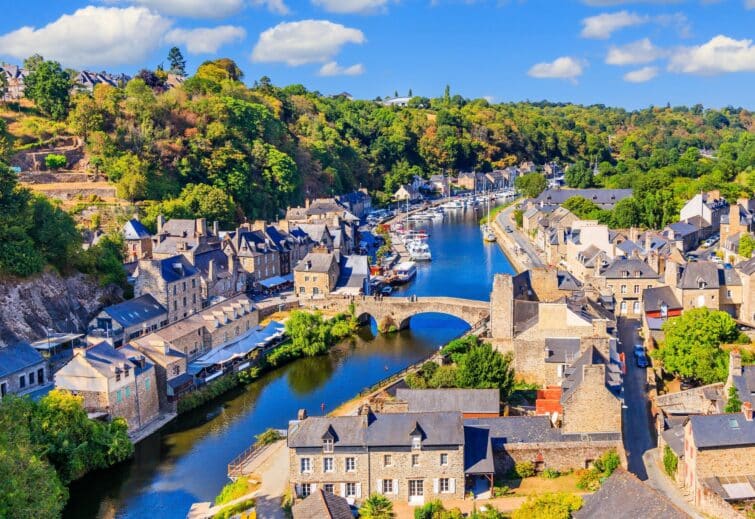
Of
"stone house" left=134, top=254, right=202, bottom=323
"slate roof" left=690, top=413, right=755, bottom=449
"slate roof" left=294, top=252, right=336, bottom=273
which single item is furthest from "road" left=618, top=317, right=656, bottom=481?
"stone house" left=134, top=254, right=202, bottom=323

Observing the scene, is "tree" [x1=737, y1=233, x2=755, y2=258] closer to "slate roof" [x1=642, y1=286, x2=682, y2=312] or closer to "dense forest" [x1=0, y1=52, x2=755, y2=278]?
"slate roof" [x1=642, y1=286, x2=682, y2=312]

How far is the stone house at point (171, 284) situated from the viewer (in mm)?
43844

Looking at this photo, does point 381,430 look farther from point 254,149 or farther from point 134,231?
point 254,149

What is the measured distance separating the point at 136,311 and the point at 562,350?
22275mm

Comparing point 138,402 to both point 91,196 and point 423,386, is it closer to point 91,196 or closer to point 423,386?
point 423,386

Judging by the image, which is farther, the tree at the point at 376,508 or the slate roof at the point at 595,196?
the slate roof at the point at 595,196

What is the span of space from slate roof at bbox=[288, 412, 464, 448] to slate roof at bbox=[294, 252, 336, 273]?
25.9m

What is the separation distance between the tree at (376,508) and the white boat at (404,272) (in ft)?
125

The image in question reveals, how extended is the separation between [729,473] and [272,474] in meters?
15.0

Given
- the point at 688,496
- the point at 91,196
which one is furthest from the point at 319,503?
the point at 91,196

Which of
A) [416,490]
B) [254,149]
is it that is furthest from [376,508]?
[254,149]

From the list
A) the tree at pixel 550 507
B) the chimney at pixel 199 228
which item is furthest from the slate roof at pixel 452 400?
the chimney at pixel 199 228

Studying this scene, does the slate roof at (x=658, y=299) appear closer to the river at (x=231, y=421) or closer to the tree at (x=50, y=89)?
the river at (x=231, y=421)

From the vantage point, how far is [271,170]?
86.2 meters
